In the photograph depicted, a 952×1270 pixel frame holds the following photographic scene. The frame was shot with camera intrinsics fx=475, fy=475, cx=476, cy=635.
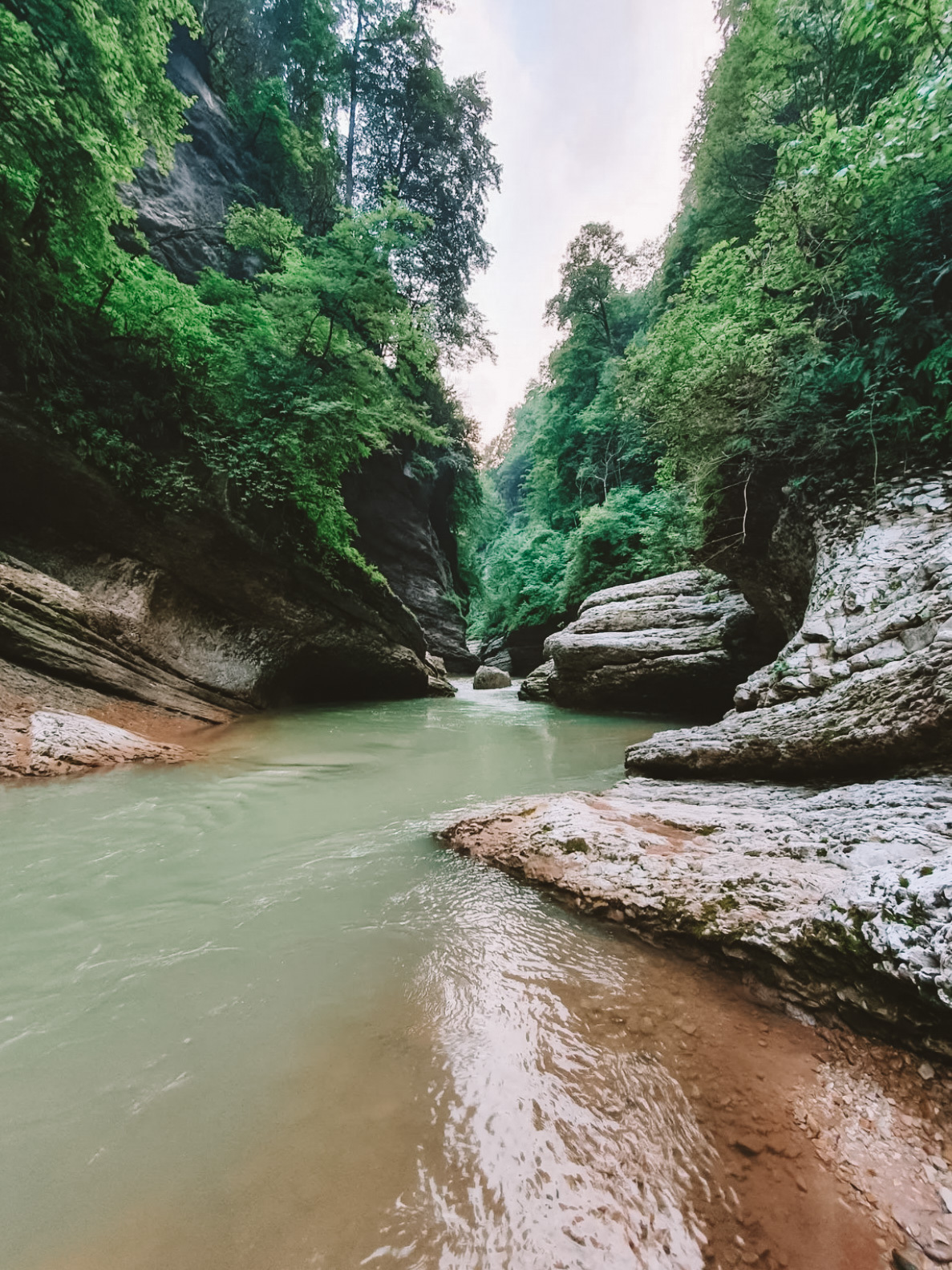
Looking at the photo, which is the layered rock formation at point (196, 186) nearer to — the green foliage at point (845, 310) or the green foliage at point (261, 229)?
the green foliage at point (261, 229)

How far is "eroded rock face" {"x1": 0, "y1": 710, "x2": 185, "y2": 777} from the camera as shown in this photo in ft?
13.1

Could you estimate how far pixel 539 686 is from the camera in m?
11.1

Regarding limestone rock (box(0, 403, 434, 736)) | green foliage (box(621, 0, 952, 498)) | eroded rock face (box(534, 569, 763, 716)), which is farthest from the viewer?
eroded rock face (box(534, 569, 763, 716))

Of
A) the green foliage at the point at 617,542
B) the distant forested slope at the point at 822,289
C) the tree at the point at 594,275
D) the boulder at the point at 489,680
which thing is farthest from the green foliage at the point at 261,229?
the tree at the point at 594,275

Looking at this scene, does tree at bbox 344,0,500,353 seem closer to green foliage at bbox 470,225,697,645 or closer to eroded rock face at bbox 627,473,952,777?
green foliage at bbox 470,225,697,645

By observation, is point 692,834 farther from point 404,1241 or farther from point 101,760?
point 101,760

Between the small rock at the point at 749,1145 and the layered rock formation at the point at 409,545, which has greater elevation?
the layered rock formation at the point at 409,545

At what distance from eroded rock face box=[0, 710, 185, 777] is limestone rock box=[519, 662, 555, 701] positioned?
7546 mm

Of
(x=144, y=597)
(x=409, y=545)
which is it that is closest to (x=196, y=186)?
(x=409, y=545)

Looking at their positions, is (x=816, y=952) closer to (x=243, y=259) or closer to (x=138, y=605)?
(x=138, y=605)

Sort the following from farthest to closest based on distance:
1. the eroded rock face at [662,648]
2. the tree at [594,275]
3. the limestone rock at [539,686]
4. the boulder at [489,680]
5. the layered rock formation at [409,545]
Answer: the tree at [594,275], the layered rock formation at [409,545], the boulder at [489,680], the limestone rock at [539,686], the eroded rock face at [662,648]

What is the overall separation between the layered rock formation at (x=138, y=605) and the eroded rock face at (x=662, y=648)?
4582 mm

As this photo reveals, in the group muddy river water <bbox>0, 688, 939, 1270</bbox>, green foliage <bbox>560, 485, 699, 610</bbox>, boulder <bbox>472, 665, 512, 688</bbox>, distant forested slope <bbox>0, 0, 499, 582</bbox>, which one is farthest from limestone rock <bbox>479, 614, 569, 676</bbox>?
muddy river water <bbox>0, 688, 939, 1270</bbox>

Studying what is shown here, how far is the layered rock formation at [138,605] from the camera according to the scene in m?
5.16
